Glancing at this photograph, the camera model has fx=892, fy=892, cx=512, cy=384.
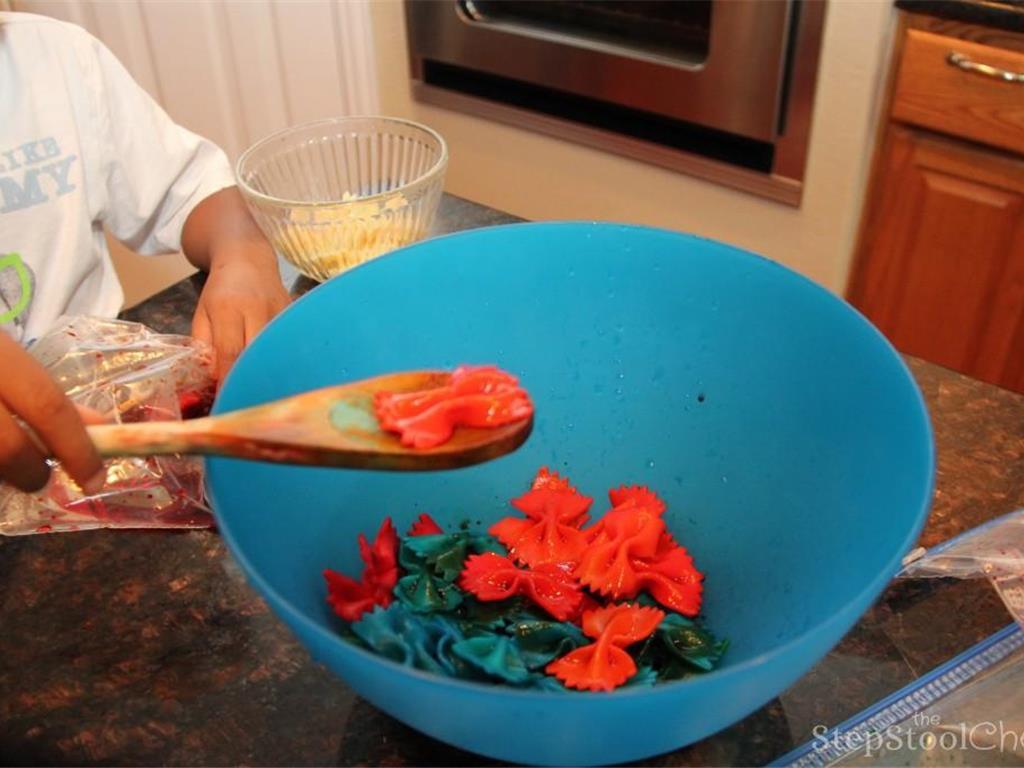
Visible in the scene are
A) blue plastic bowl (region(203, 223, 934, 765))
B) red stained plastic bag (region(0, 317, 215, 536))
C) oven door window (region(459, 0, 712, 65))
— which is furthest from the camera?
oven door window (region(459, 0, 712, 65))

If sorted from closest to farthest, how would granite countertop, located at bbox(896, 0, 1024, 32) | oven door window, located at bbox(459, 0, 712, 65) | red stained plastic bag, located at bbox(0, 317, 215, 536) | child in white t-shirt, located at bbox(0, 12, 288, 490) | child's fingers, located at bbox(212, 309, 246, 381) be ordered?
red stained plastic bag, located at bbox(0, 317, 215, 536) < child's fingers, located at bbox(212, 309, 246, 381) < child in white t-shirt, located at bbox(0, 12, 288, 490) < granite countertop, located at bbox(896, 0, 1024, 32) < oven door window, located at bbox(459, 0, 712, 65)

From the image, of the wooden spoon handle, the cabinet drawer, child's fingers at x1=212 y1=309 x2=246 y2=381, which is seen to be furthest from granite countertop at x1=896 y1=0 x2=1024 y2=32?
the wooden spoon handle

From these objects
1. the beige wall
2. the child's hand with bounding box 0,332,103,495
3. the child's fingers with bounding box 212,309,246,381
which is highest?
the child's hand with bounding box 0,332,103,495

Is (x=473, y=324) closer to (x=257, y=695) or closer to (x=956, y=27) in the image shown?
(x=257, y=695)

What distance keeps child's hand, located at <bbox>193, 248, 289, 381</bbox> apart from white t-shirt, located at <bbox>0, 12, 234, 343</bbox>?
0.70ft

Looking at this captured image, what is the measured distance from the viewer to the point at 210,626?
566mm

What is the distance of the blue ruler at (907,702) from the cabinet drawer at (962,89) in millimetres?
990

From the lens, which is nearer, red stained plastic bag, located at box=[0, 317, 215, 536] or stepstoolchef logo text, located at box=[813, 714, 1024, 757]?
stepstoolchef logo text, located at box=[813, 714, 1024, 757]

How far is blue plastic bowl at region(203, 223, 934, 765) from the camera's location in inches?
17.1

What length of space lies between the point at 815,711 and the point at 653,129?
1.39 metres

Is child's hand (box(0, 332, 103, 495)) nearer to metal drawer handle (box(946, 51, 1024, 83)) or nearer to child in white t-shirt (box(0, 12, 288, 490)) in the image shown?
child in white t-shirt (box(0, 12, 288, 490))

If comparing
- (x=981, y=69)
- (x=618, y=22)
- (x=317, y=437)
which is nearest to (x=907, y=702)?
(x=317, y=437)

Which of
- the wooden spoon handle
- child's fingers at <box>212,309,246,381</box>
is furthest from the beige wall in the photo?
the wooden spoon handle

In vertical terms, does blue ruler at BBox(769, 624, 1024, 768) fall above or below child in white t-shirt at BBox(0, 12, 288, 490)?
below
